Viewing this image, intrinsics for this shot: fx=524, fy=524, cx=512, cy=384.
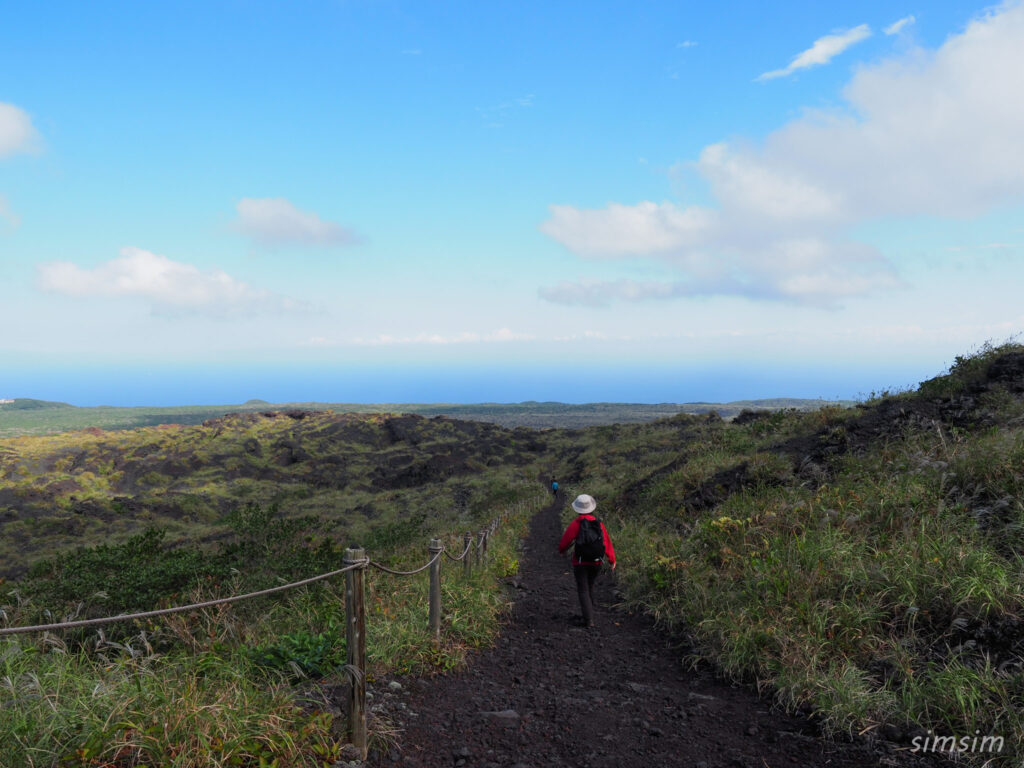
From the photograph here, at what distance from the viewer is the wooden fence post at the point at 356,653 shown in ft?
12.8

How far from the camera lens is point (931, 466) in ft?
27.2

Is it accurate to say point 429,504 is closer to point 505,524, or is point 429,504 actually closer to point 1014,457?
point 505,524

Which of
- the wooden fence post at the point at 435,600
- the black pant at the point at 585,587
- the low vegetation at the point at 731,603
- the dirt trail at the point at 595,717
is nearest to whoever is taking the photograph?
the low vegetation at the point at 731,603

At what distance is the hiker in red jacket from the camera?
780 centimetres

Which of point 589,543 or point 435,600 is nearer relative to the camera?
point 435,600

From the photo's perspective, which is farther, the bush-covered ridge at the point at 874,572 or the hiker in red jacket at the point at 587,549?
the hiker in red jacket at the point at 587,549

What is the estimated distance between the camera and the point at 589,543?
782 cm

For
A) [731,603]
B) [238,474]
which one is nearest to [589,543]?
[731,603]

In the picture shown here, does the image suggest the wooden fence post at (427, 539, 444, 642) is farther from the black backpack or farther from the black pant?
the black backpack

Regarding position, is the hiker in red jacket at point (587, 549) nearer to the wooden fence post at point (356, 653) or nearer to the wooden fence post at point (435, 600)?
the wooden fence post at point (435, 600)

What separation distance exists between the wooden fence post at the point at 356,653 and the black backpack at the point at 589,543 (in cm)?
442

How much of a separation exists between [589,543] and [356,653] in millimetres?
4563

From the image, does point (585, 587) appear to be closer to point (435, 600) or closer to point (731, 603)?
point (731, 603)

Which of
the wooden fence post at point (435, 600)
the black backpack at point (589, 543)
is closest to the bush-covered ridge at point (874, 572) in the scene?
the black backpack at point (589, 543)
